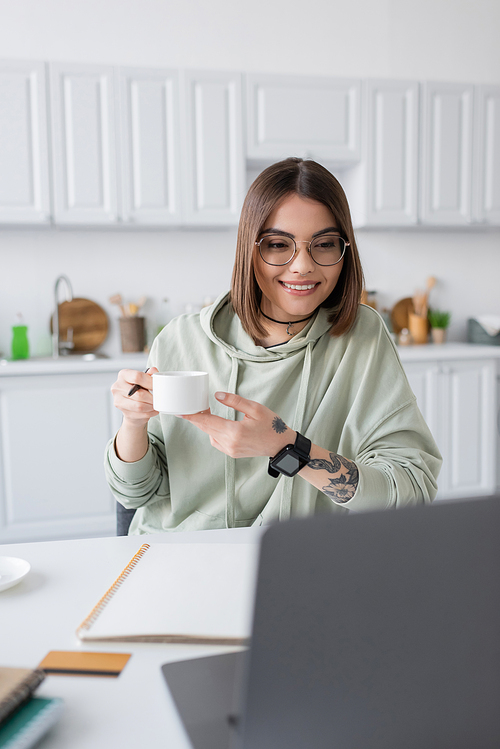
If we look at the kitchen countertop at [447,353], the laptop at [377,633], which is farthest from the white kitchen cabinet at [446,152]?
the laptop at [377,633]

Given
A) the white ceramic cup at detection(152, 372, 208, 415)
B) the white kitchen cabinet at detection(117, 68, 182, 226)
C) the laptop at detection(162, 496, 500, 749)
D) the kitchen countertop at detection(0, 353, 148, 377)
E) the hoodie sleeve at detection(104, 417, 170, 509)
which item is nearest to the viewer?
A: the laptop at detection(162, 496, 500, 749)

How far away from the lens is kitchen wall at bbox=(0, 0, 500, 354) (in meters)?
3.05

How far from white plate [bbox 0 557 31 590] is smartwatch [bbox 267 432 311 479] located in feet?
1.35

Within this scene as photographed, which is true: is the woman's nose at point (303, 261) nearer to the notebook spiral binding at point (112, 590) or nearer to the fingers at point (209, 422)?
the fingers at point (209, 422)

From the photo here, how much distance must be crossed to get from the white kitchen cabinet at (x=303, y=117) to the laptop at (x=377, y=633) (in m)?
2.85

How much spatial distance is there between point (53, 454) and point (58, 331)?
76cm

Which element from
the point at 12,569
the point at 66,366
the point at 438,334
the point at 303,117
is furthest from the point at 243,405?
the point at 438,334

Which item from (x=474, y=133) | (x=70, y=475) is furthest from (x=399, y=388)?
(x=474, y=133)

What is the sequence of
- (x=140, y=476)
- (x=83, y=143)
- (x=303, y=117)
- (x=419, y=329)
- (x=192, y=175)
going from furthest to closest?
(x=419, y=329) → (x=303, y=117) → (x=192, y=175) → (x=83, y=143) → (x=140, y=476)

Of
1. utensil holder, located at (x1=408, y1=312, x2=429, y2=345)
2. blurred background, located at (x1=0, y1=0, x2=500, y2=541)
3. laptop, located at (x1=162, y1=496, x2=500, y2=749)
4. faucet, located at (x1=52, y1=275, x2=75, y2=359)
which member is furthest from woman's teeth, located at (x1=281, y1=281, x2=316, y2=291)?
utensil holder, located at (x1=408, y1=312, x2=429, y2=345)

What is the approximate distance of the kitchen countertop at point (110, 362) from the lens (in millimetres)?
2568

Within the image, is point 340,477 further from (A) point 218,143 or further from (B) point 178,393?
(A) point 218,143

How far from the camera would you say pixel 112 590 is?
0.74m

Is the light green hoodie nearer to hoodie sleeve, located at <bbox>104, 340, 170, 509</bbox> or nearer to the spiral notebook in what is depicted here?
hoodie sleeve, located at <bbox>104, 340, 170, 509</bbox>
